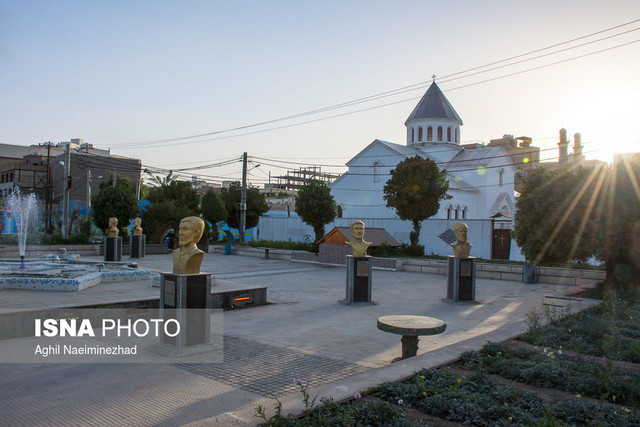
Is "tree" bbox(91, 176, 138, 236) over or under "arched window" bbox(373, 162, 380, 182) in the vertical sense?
under

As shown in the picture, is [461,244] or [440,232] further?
[440,232]

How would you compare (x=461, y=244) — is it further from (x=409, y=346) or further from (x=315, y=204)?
(x=315, y=204)

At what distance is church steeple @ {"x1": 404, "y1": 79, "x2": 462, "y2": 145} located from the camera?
4909 centimetres

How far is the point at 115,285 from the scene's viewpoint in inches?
502

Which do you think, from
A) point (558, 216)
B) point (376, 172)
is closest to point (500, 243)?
point (558, 216)

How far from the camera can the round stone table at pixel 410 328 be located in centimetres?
670

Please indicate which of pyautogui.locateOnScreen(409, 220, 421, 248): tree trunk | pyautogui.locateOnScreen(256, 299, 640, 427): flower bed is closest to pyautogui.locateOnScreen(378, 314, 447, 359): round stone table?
pyautogui.locateOnScreen(256, 299, 640, 427): flower bed

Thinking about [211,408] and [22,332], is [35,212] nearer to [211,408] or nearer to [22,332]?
[22,332]

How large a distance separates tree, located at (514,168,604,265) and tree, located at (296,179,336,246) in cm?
1268

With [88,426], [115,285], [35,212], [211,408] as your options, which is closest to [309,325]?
[211,408]

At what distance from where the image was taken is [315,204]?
84.1 ft

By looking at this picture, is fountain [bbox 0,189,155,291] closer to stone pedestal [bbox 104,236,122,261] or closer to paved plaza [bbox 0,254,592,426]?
paved plaza [bbox 0,254,592,426]

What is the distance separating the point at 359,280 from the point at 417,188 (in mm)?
12398

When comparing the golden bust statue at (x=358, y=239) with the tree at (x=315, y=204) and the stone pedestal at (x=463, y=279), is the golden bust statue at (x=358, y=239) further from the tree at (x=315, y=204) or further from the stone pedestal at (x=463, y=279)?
the tree at (x=315, y=204)
